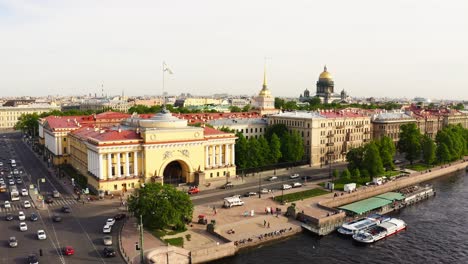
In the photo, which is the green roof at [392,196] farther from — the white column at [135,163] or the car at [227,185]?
the white column at [135,163]

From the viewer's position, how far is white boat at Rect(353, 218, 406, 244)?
51.2 metres

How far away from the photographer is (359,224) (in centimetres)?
5466

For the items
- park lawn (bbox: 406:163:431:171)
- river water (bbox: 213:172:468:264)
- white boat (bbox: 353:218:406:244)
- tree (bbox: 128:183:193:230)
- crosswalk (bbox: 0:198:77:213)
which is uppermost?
tree (bbox: 128:183:193:230)

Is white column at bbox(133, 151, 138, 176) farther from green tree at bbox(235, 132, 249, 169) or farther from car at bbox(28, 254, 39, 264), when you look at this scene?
car at bbox(28, 254, 39, 264)

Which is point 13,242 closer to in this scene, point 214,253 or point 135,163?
point 214,253

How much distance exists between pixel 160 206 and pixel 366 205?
31.1 meters

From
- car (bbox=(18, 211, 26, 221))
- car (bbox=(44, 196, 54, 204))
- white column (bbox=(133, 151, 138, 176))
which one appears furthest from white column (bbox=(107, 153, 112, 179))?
car (bbox=(18, 211, 26, 221))

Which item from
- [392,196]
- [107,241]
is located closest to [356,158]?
[392,196]

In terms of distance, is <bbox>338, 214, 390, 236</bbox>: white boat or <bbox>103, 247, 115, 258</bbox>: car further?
<bbox>338, 214, 390, 236</bbox>: white boat

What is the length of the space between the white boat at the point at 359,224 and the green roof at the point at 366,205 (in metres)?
2.35

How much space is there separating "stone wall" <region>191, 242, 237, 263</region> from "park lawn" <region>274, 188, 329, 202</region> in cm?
1780

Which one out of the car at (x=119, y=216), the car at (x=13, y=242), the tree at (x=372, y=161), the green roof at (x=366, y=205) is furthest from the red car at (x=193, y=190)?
the tree at (x=372, y=161)

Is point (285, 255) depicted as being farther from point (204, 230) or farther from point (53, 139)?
point (53, 139)

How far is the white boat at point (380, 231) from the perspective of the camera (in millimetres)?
51169
